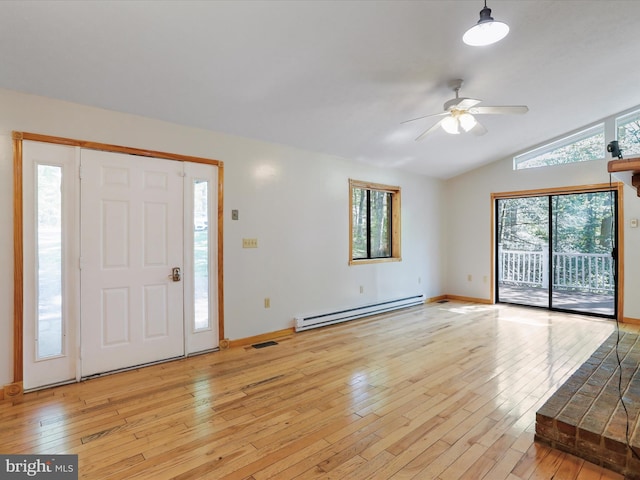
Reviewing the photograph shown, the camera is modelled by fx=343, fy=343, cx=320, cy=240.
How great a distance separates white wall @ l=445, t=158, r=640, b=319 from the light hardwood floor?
77.5 inches

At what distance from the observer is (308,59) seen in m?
2.76

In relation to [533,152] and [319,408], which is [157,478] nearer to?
[319,408]

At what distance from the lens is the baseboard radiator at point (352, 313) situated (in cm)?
460

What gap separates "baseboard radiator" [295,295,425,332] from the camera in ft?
15.1

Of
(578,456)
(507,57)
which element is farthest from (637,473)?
(507,57)

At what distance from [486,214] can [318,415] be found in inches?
210

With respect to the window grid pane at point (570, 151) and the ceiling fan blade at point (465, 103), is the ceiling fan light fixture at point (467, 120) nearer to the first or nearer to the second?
the ceiling fan blade at point (465, 103)

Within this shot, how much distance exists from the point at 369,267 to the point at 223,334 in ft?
8.49

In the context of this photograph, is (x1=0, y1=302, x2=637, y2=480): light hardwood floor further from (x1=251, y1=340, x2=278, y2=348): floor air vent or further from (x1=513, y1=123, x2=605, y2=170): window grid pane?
(x1=513, y1=123, x2=605, y2=170): window grid pane

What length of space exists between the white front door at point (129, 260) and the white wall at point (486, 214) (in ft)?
17.5

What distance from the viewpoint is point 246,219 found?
160 inches

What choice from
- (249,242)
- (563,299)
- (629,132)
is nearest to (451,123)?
(249,242)

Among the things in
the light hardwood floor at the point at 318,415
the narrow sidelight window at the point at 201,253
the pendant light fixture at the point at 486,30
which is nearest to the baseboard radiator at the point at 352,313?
the light hardwood floor at the point at 318,415

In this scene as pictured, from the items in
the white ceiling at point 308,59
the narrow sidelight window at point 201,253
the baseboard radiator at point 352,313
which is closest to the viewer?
the white ceiling at point 308,59
